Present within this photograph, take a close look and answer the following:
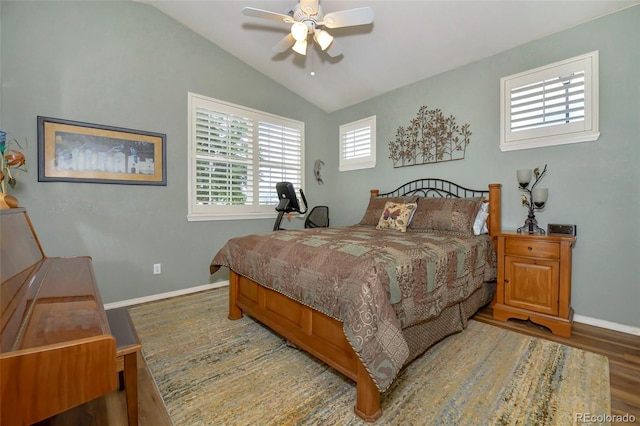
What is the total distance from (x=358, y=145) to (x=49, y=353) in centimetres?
433

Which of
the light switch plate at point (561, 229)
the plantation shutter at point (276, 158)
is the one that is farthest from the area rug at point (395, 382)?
the plantation shutter at point (276, 158)

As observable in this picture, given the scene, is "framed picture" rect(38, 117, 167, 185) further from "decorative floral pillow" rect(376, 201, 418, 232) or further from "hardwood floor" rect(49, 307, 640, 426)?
"decorative floral pillow" rect(376, 201, 418, 232)

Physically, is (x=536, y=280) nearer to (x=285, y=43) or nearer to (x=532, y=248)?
(x=532, y=248)

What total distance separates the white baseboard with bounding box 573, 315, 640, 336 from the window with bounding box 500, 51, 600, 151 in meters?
1.65

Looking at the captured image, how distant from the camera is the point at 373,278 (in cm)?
139

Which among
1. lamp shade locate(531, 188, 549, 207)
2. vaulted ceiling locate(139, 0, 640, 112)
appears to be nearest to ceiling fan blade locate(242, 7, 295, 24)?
vaulted ceiling locate(139, 0, 640, 112)

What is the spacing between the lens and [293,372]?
1792 millimetres

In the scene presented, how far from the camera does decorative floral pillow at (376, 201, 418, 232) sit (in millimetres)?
3004

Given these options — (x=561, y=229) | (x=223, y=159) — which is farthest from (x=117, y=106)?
(x=561, y=229)

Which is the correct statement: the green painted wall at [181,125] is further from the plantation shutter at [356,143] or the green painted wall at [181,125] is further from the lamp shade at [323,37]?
the lamp shade at [323,37]

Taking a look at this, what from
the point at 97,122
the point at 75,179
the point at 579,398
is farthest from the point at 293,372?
the point at 97,122

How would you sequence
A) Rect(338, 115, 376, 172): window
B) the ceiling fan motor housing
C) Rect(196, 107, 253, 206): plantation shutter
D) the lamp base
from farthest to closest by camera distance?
Rect(338, 115, 376, 172): window, Rect(196, 107, 253, 206): plantation shutter, the lamp base, the ceiling fan motor housing

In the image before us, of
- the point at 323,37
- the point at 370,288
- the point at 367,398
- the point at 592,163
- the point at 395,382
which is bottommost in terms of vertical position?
the point at 395,382

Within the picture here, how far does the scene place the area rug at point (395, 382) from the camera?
1415mm
